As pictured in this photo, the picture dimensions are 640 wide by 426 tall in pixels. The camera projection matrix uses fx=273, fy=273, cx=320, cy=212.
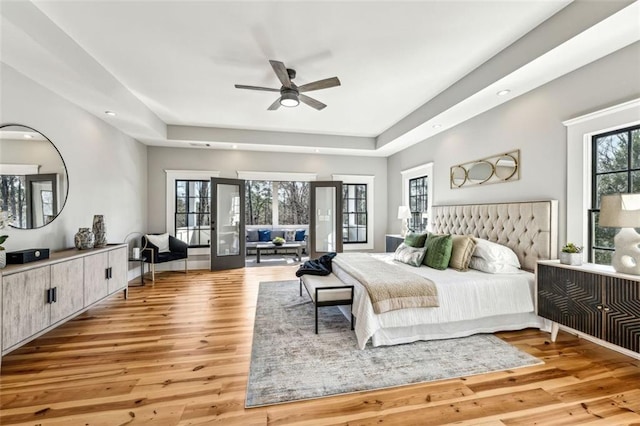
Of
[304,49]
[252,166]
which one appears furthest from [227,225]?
[304,49]

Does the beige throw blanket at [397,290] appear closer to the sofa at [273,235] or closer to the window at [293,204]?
the sofa at [273,235]

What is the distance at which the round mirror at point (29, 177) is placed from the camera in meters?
2.60

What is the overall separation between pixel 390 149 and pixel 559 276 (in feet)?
14.0

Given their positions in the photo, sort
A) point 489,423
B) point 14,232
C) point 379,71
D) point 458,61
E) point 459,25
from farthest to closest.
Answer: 1. point 379,71
2. point 458,61
3. point 14,232
4. point 459,25
5. point 489,423

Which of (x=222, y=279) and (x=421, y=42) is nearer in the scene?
(x=421, y=42)

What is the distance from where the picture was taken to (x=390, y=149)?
6.22m

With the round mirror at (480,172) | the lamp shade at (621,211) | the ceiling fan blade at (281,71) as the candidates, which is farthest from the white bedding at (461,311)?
the ceiling fan blade at (281,71)

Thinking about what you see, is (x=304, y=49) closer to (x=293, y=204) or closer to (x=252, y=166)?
(x=252, y=166)

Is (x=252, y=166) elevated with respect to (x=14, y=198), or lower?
elevated

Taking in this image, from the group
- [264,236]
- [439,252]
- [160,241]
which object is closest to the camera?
[439,252]

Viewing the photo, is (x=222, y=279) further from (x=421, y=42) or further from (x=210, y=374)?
(x=421, y=42)

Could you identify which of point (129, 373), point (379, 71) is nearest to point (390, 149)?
point (379, 71)

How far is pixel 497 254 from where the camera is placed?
10.2 feet

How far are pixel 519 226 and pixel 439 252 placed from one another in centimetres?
97
